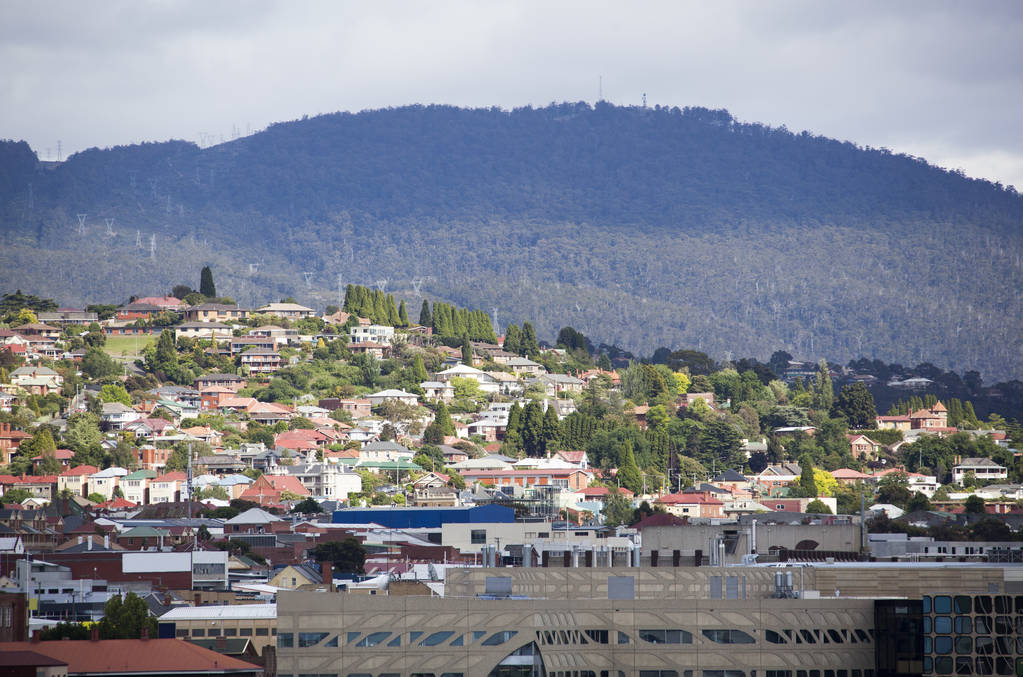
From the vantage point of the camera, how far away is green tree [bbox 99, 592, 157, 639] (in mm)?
64000

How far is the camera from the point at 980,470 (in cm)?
18288

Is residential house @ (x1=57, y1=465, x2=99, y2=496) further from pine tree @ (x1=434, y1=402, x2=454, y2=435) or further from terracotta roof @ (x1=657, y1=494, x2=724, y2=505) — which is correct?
terracotta roof @ (x1=657, y1=494, x2=724, y2=505)

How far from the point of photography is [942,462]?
18388cm

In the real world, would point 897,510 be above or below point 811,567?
below

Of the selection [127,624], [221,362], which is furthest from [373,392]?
[127,624]

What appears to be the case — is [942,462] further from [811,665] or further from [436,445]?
[811,665]

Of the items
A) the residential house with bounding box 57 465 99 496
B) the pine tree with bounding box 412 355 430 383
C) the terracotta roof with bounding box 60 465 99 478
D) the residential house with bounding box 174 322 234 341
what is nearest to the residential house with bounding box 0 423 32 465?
the terracotta roof with bounding box 60 465 99 478

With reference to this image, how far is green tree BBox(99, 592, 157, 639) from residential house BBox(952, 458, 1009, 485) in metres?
124

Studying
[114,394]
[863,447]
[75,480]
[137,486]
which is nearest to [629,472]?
[863,447]

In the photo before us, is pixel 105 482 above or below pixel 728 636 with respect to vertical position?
below

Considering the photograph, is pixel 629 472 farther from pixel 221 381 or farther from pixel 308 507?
pixel 221 381

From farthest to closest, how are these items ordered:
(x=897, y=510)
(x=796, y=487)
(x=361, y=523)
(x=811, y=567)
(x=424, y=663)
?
(x=796, y=487), (x=897, y=510), (x=361, y=523), (x=811, y=567), (x=424, y=663)

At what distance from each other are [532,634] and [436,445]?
125 metres

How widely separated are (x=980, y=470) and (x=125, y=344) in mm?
82902
